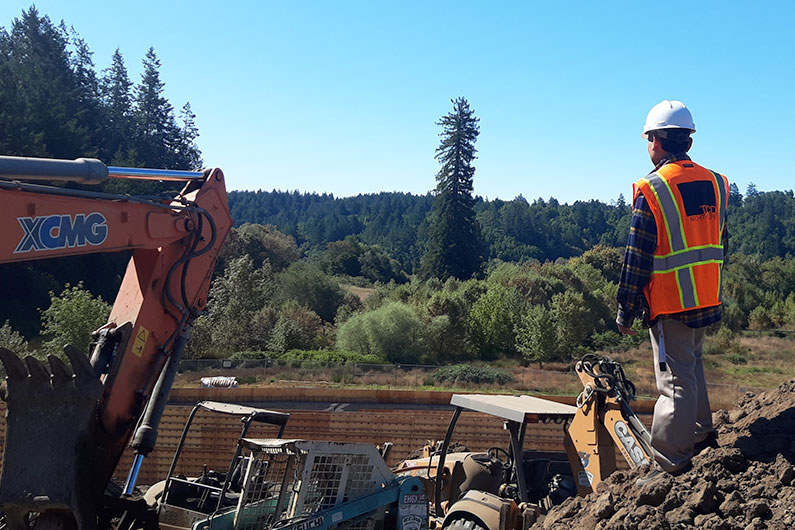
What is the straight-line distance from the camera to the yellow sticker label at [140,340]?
808 cm

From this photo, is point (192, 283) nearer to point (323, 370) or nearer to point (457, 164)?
point (323, 370)

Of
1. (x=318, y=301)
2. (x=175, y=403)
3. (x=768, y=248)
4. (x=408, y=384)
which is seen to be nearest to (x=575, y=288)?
(x=318, y=301)

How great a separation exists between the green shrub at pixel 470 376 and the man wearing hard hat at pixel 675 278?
25547mm

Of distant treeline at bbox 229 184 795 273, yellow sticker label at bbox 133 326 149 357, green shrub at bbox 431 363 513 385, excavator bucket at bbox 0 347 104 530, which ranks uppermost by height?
distant treeline at bbox 229 184 795 273

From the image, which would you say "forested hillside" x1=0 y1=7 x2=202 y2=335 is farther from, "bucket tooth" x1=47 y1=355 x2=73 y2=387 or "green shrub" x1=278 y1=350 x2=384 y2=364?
"bucket tooth" x1=47 y1=355 x2=73 y2=387

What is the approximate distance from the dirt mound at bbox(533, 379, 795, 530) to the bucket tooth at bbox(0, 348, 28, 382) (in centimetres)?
527

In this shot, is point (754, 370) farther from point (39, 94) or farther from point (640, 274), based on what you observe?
point (39, 94)

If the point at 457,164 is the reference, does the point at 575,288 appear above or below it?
below

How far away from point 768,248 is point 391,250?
58890 millimetres

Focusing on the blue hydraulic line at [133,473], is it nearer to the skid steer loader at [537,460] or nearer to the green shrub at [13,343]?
the skid steer loader at [537,460]

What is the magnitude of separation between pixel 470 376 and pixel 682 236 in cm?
2674

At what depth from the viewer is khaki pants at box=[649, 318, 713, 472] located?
190 inches

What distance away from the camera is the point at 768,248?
100625mm

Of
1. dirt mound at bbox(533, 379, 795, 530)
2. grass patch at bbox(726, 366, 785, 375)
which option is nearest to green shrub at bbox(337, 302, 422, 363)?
grass patch at bbox(726, 366, 785, 375)
